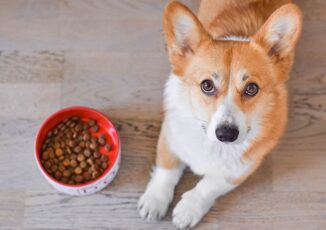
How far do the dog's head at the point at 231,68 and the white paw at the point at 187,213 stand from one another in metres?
0.44

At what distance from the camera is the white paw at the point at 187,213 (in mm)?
1804

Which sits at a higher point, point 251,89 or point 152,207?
point 251,89

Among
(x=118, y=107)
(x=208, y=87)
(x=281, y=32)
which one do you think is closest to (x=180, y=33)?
(x=208, y=87)

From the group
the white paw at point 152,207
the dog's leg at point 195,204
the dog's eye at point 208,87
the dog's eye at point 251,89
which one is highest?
the dog's eye at point 251,89

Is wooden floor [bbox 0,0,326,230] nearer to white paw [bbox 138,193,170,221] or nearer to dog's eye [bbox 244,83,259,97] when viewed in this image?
white paw [bbox 138,193,170,221]

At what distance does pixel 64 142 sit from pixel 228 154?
675mm

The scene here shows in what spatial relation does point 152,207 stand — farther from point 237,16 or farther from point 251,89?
point 237,16

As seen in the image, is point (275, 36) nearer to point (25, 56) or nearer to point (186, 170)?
point (186, 170)

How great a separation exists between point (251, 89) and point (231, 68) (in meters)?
0.09

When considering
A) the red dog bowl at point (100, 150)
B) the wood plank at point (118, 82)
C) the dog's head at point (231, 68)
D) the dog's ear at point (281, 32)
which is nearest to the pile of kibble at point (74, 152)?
the red dog bowl at point (100, 150)

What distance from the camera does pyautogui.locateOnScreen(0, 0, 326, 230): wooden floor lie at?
1.87 meters

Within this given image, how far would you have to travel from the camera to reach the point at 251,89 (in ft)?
4.65

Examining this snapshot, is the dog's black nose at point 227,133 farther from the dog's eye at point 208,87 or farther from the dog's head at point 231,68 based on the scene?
the dog's eye at point 208,87

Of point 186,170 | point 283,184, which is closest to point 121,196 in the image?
point 186,170
